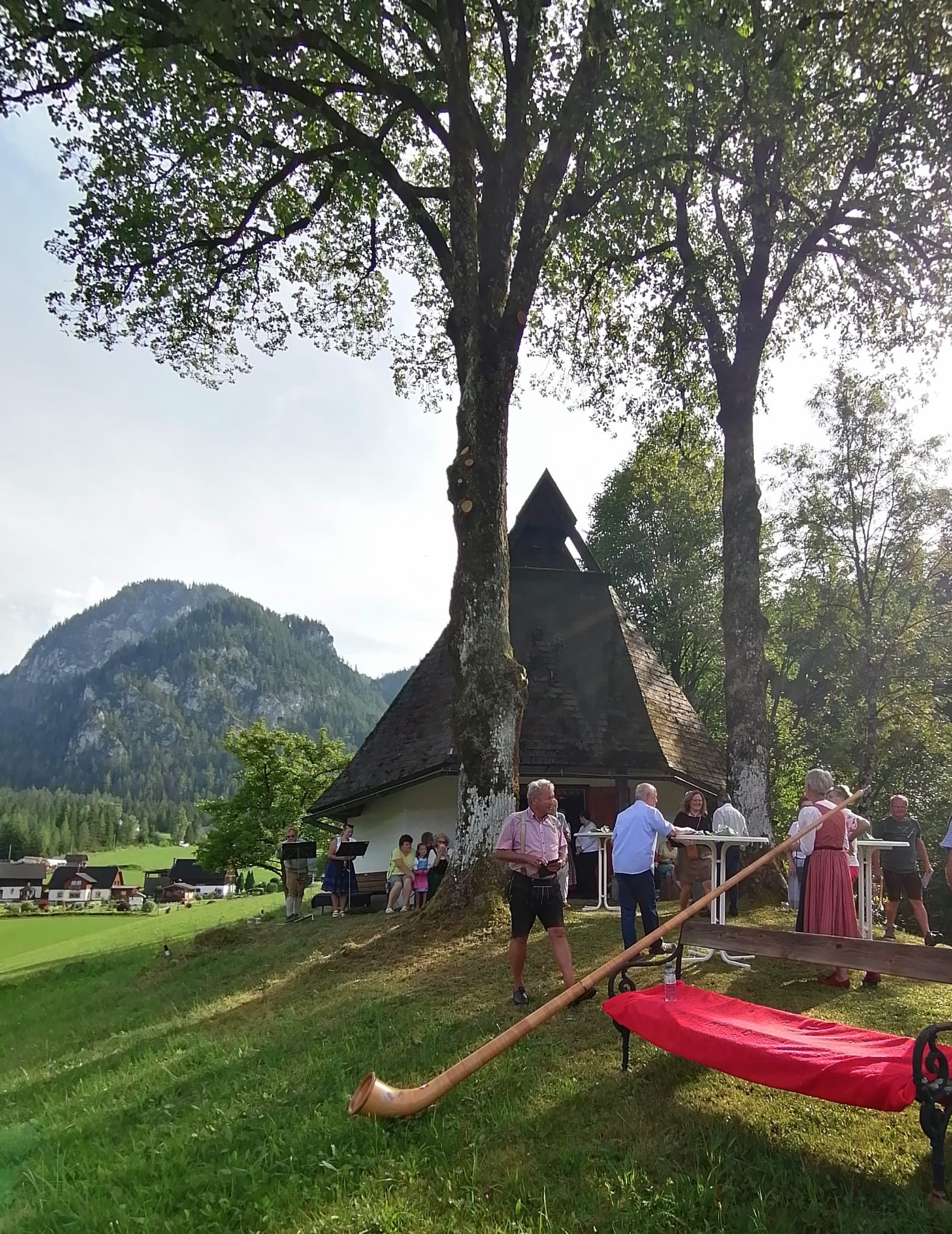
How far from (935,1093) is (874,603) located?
2331 cm

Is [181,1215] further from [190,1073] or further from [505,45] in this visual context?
[505,45]

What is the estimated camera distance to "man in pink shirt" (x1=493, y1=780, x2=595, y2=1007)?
6977mm

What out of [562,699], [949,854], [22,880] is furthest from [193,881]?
[949,854]

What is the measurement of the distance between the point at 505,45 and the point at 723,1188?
45.1 ft

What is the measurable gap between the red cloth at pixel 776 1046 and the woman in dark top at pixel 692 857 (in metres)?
3.01

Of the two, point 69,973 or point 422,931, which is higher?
point 422,931

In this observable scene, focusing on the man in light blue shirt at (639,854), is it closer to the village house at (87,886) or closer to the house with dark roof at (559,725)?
the house with dark roof at (559,725)

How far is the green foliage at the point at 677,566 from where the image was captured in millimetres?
30594

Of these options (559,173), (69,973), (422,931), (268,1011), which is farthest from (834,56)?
(69,973)

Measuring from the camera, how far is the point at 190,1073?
6.39 meters

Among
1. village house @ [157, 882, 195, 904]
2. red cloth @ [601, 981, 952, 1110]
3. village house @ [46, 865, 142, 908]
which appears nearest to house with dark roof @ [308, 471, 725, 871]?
red cloth @ [601, 981, 952, 1110]

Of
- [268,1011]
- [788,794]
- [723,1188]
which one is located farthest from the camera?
[788,794]

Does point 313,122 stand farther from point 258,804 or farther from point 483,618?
point 258,804

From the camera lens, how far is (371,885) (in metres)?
15.4
